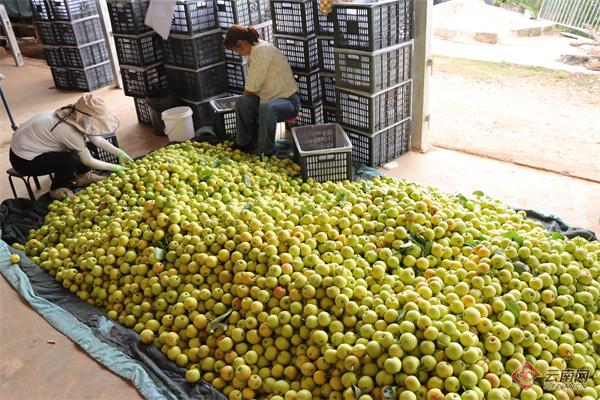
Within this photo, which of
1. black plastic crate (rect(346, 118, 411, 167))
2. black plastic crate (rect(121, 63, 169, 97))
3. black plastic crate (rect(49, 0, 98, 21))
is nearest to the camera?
black plastic crate (rect(346, 118, 411, 167))

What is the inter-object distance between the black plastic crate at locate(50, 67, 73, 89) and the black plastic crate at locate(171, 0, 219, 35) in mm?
3577

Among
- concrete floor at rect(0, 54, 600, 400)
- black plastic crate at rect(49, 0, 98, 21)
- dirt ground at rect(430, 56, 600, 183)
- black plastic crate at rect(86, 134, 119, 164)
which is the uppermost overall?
black plastic crate at rect(49, 0, 98, 21)

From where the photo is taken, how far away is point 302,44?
17.3ft

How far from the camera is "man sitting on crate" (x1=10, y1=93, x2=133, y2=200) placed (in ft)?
14.0

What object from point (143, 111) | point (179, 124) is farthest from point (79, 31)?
point (179, 124)

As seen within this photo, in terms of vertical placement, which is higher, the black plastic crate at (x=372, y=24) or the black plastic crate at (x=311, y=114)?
the black plastic crate at (x=372, y=24)

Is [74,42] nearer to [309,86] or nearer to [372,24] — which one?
[309,86]

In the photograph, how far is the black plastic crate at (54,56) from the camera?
8422mm

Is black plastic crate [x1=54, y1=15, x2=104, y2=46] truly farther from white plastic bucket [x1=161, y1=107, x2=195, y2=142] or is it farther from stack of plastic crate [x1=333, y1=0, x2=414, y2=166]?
stack of plastic crate [x1=333, y1=0, x2=414, y2=166]

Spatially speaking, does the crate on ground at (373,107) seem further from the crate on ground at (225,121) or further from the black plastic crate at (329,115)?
the crate on ground at (225,121)

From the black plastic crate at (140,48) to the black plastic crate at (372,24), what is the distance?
2.75 metres

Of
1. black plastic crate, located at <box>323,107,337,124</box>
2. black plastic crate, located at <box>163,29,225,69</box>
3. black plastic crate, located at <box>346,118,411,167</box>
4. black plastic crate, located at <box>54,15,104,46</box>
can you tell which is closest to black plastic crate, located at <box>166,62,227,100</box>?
black plastic crate, located at <box>163,29,225,69</box>

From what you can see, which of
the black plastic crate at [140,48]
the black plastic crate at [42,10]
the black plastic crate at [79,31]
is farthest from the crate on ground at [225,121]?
the black plastic crate at [42,10]

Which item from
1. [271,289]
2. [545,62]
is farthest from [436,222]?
[545,62]
